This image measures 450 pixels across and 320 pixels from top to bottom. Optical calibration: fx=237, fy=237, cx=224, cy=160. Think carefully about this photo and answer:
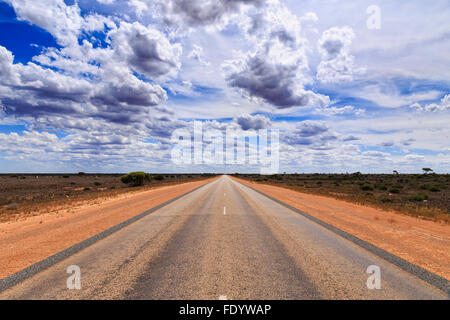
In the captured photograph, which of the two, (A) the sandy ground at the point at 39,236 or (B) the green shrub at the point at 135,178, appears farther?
(B) the green shrub at the point at 135,178

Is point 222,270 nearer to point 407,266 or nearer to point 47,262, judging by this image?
point 47,262

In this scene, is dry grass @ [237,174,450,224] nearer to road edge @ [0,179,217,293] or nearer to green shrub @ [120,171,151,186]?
road edge @ [0,179,217,293]

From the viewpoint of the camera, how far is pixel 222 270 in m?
5.08

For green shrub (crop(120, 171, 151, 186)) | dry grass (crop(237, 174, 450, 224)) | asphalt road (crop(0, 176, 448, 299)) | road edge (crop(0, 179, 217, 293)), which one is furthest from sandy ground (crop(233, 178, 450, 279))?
green shrub (crop(120, 171, 151, 186))

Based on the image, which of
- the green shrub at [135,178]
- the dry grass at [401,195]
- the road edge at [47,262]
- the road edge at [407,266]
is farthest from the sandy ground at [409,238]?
the green shrub at [135,178]

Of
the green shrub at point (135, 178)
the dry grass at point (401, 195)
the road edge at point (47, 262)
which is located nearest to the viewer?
the road edge at point (47, 262)

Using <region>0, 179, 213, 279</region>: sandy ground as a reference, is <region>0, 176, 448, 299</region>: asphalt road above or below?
above

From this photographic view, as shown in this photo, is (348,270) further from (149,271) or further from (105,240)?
(105,240)

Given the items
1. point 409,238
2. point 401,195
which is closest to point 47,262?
point 409,238

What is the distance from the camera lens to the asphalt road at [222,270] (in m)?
4.09

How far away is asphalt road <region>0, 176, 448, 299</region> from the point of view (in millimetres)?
4090

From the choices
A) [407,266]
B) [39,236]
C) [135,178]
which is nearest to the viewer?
[407,266]

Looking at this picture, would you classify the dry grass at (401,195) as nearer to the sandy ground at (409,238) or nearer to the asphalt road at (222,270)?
the sandy ground at (409,238)
